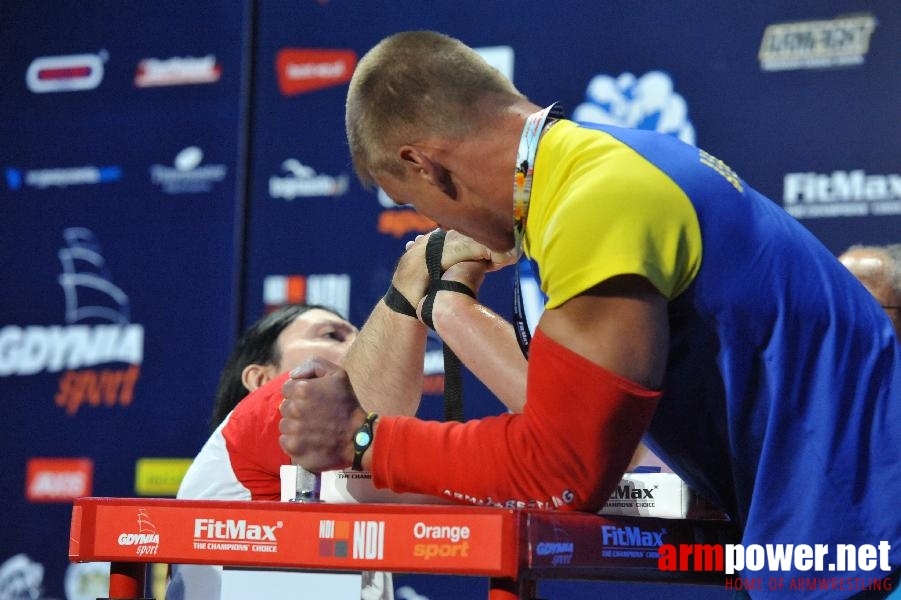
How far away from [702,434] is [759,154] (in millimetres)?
2093

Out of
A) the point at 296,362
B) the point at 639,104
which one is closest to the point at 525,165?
the point at 296,362

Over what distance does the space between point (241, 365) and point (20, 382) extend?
1.42 m

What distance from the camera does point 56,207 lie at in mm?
3936

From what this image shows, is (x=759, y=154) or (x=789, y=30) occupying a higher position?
(x=789, y=30)

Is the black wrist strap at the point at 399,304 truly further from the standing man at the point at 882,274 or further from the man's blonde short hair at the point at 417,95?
the standing man at the point at 882,274

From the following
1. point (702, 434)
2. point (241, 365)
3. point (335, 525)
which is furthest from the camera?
point (241, 365)

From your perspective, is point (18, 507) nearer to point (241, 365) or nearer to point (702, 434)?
point (241, 365)

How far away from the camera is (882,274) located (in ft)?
7.80

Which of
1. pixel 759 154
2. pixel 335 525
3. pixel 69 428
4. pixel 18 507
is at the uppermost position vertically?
pixel 759 154

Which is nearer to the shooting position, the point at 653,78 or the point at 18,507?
the point at 653,78

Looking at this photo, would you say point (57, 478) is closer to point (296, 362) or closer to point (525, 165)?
point (296, 362)

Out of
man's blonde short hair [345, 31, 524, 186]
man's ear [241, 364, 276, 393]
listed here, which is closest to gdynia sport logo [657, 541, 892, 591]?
man's blonde short hair [345, 31, 524, 186]

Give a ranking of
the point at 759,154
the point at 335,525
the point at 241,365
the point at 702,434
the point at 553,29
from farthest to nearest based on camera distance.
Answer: the point at 553,29 < the point at 759,154 < the point at 241,365 < the point at 702,434 < the point at 335,525

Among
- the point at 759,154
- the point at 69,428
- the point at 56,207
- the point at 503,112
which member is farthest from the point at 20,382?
the point at 503,112
